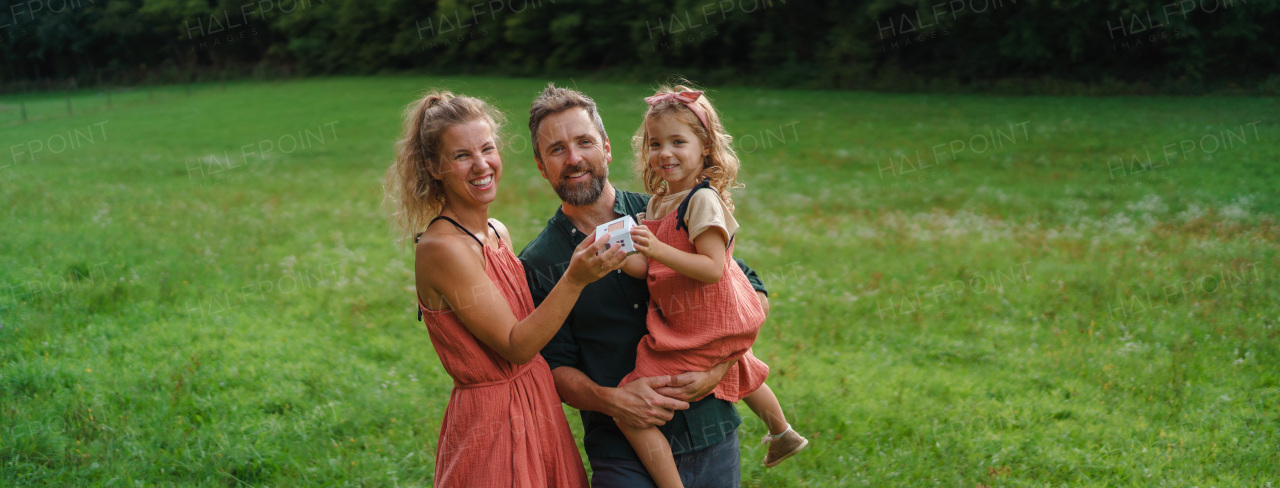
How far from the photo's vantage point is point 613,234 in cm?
274

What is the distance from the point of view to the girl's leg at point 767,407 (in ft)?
13.2

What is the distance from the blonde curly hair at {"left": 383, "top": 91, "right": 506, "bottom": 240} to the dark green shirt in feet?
1.65

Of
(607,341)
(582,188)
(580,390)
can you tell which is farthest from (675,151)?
(580,390)

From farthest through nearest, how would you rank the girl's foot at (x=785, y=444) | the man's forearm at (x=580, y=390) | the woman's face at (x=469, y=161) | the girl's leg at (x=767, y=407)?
the girl's foot at (x=785, y=444), the girl's leg at (x=767, y=407), the man's forearm at (x=580, y=390), the woman's face at (x=469, y=161)

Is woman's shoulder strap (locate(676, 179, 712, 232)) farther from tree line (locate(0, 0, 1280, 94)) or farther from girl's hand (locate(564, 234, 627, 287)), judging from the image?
tree line (locate(0, 0, 1280, 94))

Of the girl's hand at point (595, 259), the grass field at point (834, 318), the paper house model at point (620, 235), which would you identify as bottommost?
the grass field at point (834, 318)

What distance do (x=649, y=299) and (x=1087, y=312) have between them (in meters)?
6.99

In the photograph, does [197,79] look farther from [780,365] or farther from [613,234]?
[613,234]

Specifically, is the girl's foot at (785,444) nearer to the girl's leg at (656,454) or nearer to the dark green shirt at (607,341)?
the dark green shirt at (607,341)

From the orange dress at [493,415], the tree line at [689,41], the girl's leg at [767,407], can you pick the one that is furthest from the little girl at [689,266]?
the tree line at [689,41]

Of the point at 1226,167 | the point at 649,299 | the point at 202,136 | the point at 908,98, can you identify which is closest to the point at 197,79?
the point at 202,136

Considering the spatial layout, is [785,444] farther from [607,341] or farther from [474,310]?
[474,310]

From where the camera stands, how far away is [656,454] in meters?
3.24

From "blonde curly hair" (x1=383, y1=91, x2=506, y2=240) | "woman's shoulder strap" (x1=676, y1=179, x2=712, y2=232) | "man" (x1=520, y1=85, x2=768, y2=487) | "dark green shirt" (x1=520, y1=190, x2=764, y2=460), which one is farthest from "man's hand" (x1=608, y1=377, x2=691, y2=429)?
"blonde curly hair" (x1=383, y1=91, x2=506, y2=240)
